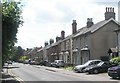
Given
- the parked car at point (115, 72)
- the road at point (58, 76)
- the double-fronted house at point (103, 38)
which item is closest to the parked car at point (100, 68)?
the road at point (58, 76)

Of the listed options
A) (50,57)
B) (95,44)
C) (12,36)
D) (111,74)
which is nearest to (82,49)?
(95,44)

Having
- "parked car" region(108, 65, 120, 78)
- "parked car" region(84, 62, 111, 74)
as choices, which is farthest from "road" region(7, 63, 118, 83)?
"parked car" region(84, 62, 111, 74)

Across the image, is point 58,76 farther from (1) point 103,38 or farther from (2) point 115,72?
(1) point 103,38

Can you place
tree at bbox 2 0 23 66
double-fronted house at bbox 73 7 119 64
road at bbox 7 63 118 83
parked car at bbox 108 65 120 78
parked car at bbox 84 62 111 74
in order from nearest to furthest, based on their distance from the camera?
tree at bbox 2 0 23 66 → parked car at bbox 108 65 120 78 → road at bbox 7 63 118 83 → parked car at bbox 84 62 111 74 → double-fronted house at bbox 73 7 119 64

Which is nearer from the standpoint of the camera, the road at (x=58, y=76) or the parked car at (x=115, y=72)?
the parked car at (x=115, y=72)

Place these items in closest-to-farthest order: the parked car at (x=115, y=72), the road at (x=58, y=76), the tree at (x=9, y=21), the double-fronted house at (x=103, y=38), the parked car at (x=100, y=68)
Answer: the tree at (x=9, y=21), the parked car at (x=115, y=72), the road at (x=58, y=76), the parked car at (x=100, y=68), the double-fronted house at (x=103, y=38)

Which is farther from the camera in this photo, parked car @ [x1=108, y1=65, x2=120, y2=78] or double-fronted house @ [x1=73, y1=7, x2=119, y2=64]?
double-fronted house @ [x1=73, y1=7, x2=119, y2=64]

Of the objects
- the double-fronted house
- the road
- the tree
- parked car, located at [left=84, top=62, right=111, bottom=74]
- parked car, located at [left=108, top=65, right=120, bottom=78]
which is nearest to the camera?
the tree

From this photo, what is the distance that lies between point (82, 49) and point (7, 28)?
4040 centimetres

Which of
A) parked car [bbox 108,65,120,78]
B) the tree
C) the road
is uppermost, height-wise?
the tree

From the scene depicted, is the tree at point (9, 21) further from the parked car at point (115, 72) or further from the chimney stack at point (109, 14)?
the chimney stack at point (109, 14)

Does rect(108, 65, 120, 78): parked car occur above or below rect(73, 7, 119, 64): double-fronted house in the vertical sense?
below

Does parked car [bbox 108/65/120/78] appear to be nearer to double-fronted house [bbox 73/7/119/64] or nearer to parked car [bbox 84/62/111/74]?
parked car [bbox 84/62/111/74]

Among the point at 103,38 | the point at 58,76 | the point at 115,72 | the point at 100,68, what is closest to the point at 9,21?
the point at 115,72
